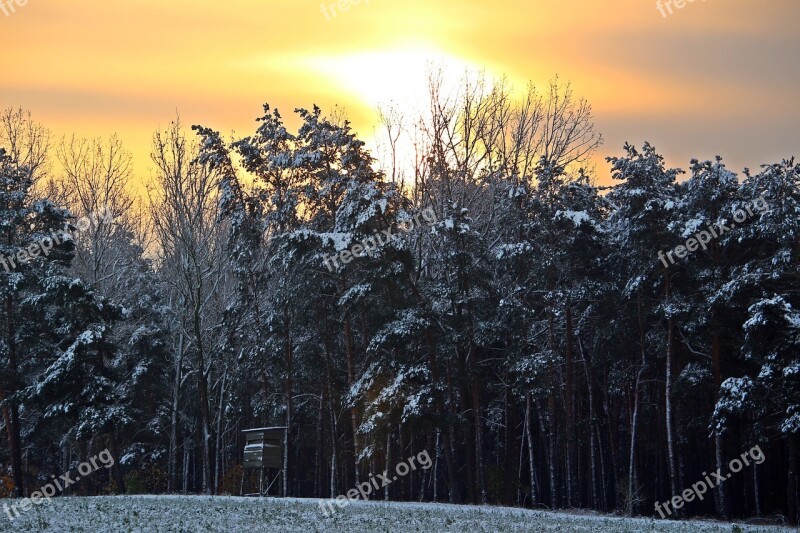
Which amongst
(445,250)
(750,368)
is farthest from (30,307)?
(750,368)

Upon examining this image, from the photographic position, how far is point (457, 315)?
37062 millimetres

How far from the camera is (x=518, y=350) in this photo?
1468 inches

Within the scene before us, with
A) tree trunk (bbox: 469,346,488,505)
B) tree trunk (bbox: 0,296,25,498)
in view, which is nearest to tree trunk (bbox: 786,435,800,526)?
tree trunk (bbox: 469,346,488,505)

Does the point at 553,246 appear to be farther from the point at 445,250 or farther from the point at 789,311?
the point at 789,311

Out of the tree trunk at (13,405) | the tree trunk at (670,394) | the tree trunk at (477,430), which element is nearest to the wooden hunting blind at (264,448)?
the tree trunk at (477,430)

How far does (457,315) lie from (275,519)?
16.9 meters

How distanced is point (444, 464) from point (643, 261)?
656 inches

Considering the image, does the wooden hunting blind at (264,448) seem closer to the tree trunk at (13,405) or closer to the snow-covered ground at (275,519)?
the snow-covered ground at (275,519)
